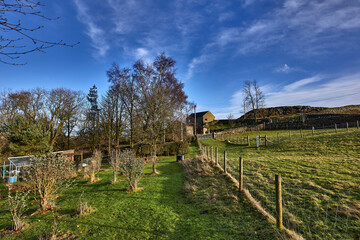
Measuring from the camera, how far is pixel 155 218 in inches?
181

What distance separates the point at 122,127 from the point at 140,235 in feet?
57.2

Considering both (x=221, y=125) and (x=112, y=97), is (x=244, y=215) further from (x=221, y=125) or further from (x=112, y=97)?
(x=221, y=125)

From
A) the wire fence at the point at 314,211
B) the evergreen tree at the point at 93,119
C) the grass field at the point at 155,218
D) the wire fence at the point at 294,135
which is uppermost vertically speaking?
the evergreen tree at the point at 93,119

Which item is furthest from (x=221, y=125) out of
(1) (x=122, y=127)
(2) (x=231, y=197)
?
(2) (x=231, y=197)

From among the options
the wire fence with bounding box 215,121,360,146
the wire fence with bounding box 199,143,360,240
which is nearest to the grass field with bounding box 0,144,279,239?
the wire fence with bounding box 199,143,360,240

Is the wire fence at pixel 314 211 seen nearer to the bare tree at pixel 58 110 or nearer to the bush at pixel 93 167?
the bush at pixel 93 167

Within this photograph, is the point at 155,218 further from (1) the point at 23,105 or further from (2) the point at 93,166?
(1) the point at 23,105

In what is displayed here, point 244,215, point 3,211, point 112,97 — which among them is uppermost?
point 112,97

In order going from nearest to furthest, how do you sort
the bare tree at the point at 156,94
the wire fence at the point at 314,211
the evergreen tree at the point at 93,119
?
1. the wire fence at the point at 314,211
2. the bare tree at the point at 156,94
3. the evergreen tree at the point at 93,119

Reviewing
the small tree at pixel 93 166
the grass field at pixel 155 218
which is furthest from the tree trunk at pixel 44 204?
the small tree at pixel 93 166

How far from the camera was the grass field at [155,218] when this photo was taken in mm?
3820

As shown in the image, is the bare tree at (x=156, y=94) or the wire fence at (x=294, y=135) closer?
the bare tree at (x=156, y=94)

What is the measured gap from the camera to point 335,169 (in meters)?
7.74

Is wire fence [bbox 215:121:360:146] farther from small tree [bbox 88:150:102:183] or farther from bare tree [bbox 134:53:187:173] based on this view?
small tree [bbox 88:150:102:183]
